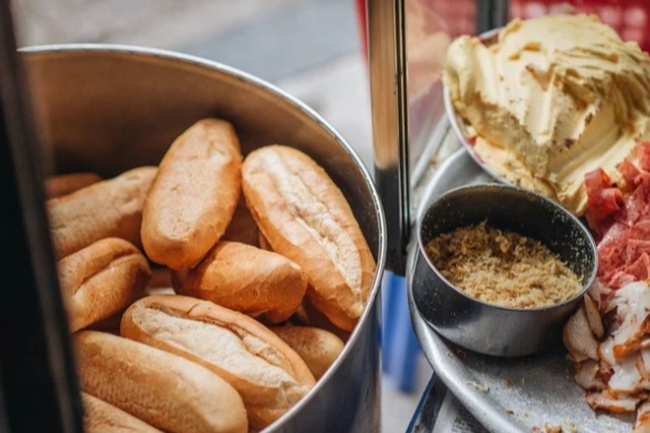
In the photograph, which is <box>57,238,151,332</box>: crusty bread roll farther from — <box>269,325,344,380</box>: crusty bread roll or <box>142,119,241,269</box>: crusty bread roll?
<box>269,325,344,380</box>: crusty bread roll

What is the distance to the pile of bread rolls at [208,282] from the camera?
2.43 ft

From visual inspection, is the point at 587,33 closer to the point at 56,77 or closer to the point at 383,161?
the point at 383,161

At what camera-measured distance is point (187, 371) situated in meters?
0.73

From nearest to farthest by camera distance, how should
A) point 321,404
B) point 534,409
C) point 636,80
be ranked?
point 321,404
point 534,409
point 636,80

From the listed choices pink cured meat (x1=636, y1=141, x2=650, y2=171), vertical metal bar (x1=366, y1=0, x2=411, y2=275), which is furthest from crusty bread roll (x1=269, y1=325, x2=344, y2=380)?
pink cured meat (x1=636, y1=141, x2=650, y2=171)

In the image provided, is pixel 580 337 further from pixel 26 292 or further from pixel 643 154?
pixel 26 292

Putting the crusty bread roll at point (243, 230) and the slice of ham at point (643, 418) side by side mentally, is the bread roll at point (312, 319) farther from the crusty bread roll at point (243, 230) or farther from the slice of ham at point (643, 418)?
the slice of ham at point (643, 418)

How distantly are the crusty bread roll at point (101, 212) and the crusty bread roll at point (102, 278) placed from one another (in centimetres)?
4

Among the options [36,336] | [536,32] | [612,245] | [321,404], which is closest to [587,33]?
[536,32]

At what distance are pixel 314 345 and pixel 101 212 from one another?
0.32m

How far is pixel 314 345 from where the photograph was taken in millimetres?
834

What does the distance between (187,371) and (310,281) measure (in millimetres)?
186

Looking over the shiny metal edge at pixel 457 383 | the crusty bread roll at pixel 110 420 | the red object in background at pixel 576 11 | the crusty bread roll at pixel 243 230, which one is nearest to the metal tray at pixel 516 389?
the shiny metal edge at pixel 457 383

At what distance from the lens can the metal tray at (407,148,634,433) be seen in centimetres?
79
